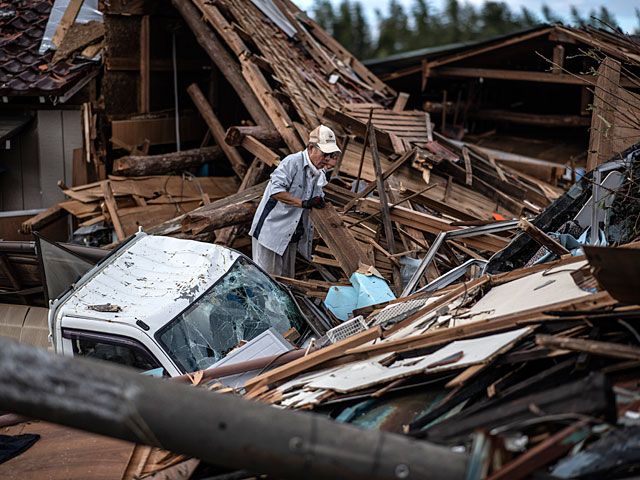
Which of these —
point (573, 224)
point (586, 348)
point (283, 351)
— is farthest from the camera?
point (573, 224)

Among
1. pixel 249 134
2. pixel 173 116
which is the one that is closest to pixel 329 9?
pixel 173 116

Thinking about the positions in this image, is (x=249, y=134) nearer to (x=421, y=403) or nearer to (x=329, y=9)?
(x=421, y=403)

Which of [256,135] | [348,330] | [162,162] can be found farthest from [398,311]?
[162,162]

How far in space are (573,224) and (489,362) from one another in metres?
2.96

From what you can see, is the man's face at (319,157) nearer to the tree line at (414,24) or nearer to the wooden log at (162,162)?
the wooden log at (162,162)

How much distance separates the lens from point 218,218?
7258mm

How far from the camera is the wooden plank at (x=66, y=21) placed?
10.7 meters

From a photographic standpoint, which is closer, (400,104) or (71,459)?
(71,459)

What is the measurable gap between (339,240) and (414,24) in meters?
31.3

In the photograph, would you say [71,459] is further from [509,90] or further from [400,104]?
[509,90]

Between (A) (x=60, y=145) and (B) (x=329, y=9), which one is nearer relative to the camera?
(A) (x=60, y=145)

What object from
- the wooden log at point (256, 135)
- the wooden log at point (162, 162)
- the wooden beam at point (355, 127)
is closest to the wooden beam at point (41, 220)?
the wooden log at point (162, 162)

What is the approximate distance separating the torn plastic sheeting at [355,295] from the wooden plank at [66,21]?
24.5 feet

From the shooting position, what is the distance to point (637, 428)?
2.38m
